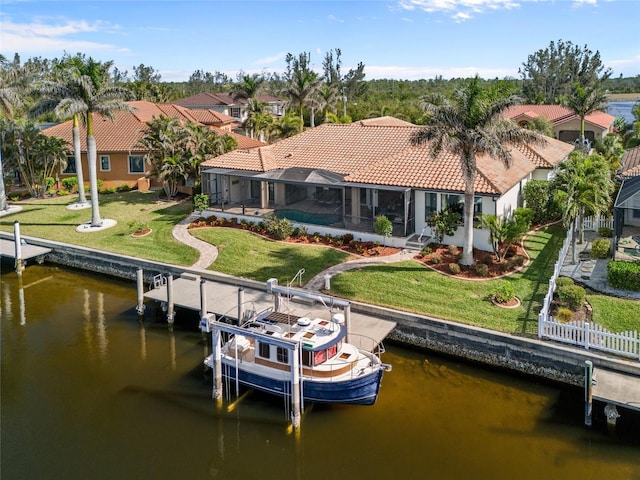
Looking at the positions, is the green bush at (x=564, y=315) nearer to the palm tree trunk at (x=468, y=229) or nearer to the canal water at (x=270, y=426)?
the canal water at (x=270, y=426)

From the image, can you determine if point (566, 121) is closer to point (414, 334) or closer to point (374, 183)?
point (374, 183)

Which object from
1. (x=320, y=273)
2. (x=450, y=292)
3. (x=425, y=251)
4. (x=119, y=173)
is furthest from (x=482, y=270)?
(x=119, y=173)

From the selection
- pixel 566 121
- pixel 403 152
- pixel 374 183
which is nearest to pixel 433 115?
pixel 374 183

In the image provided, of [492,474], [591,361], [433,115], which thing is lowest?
[492,474]

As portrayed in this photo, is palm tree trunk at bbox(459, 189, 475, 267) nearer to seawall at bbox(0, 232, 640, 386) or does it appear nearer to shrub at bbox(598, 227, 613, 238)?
seawall at bbox(0, 232, 640, 386)

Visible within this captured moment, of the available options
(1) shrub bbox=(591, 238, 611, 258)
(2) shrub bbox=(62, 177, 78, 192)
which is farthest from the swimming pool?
(2) shrub bbox=(62, 177, 78, 192)

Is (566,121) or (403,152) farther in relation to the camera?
(566,121)
